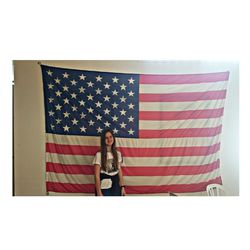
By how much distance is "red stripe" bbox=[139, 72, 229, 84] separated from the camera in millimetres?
2053

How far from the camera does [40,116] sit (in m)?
2.05

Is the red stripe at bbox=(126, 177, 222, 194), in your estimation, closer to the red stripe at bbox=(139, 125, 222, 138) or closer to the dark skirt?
the dark skirt

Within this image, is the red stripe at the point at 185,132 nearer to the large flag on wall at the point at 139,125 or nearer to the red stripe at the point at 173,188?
the large flag on wall at the point at 139,125

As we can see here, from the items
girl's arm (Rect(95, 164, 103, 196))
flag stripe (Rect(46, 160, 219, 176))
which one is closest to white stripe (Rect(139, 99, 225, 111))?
flag stripe (Rect(46, 160, 219, 176))

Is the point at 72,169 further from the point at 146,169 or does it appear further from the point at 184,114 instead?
the point at 184,114

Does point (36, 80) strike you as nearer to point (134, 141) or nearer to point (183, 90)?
point (134, 141)

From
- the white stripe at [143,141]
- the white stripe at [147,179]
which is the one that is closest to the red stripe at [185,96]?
the white stripe at [143,141]

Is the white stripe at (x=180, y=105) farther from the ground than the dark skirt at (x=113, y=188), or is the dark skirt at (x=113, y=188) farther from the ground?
the white stripe at (x=180, y=105)

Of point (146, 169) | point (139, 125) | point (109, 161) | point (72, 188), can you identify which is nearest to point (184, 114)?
point (139, 125)

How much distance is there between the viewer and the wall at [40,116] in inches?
79.8

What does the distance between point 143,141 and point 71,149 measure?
451mm
